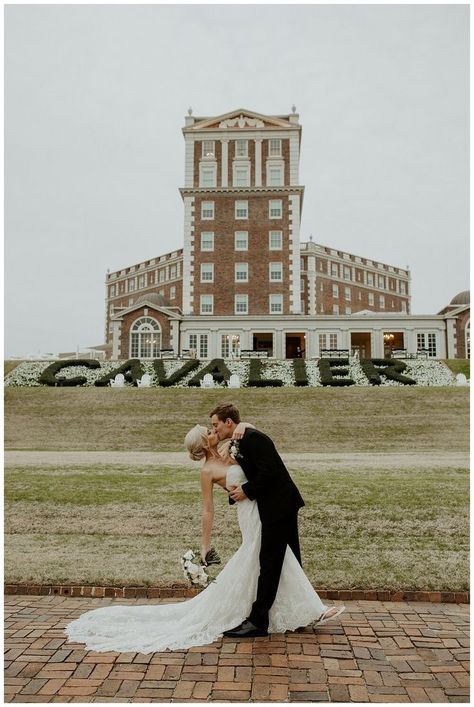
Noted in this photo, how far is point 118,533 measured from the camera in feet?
28.1

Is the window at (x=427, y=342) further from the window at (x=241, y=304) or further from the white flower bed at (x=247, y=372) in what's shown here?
the window at (x=241, y=304)

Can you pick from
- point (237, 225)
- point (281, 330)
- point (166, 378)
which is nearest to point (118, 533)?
point (166, 378)

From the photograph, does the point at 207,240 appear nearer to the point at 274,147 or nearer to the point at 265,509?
the point at 274,147

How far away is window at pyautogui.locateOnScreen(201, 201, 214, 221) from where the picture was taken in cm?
4731

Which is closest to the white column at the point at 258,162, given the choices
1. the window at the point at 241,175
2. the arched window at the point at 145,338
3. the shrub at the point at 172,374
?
the window at the point at 241,175

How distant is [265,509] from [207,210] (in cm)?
4418

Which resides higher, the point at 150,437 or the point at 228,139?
the point at 228,139

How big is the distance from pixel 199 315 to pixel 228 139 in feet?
48.4

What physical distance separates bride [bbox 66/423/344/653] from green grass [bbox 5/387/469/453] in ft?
48.5

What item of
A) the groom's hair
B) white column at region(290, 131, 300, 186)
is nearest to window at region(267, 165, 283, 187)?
white column at region(290, 131, 300, 186)

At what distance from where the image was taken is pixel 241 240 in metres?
46.9

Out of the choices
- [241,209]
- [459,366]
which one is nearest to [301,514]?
[459,366]

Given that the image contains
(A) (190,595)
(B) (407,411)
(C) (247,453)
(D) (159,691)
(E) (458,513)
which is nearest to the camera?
(D) (159,691)

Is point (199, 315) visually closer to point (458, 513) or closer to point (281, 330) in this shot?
point (281, 330)
